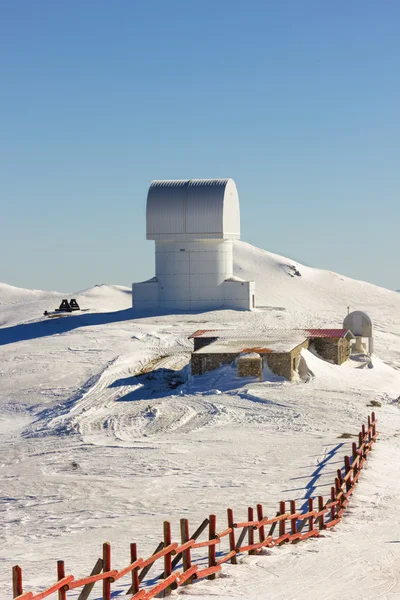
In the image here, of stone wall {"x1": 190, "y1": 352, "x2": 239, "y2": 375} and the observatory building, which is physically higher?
the observatory building

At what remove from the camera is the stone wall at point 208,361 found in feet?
115

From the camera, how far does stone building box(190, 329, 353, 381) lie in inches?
1335

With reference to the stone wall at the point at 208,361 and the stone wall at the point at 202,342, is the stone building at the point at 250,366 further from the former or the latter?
the stone wall at the point at 202,342

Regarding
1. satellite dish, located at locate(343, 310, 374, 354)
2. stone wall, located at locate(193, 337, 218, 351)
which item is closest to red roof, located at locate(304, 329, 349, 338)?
satellite dish, located at locate(343, 310, 374, 354)

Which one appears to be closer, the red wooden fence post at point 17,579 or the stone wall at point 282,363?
the red wooden fence post at point 17,579

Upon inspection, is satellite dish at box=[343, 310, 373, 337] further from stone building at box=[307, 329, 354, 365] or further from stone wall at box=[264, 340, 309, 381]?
stone wall at box=[264, 340, 309, 381]

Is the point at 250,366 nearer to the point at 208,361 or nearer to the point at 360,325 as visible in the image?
the point at 208,361

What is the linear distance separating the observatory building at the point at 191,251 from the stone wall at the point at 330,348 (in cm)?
1369

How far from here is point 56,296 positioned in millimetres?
74500

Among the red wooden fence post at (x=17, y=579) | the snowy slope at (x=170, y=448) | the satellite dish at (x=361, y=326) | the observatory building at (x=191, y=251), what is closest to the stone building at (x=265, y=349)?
the snowy slope at (x=170, y=448)

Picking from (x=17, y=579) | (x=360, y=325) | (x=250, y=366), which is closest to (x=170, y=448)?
(x=250, y=366)

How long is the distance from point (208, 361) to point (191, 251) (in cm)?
1926

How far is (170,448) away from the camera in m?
25.4

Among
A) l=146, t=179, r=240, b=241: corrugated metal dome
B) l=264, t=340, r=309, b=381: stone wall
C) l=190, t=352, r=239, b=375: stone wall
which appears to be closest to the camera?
l=264, t=340, r=309, b=381: stone wall
